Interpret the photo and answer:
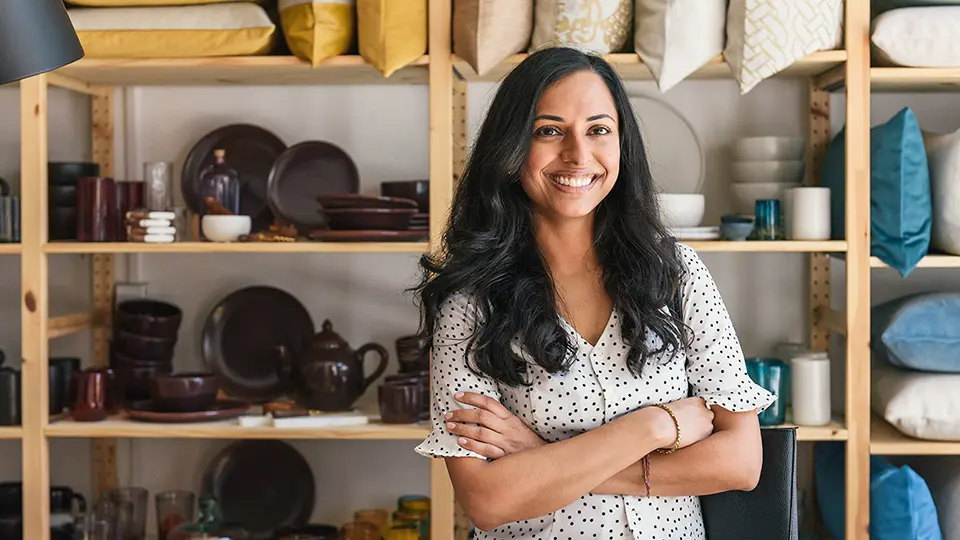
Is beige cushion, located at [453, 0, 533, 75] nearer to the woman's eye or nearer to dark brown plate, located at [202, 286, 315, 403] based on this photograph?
the woman's eye

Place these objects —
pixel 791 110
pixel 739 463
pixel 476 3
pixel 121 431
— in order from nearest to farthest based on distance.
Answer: pixel 739 463 < pixel 476 3 < pixel 121 431 < pixel 791 110

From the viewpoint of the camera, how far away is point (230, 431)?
262cm

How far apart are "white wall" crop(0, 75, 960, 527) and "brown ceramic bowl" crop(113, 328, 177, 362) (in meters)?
0.21

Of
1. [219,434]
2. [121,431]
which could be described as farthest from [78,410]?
[219,434]

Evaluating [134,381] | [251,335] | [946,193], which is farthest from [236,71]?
[946,193]

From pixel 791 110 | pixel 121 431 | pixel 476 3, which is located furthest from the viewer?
pixel 791 110

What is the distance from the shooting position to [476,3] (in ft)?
7.99

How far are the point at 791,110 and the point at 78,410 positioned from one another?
2.03 metres

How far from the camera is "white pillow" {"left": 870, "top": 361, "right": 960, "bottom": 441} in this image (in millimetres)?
2480

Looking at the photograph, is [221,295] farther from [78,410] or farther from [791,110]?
Answer: [791,110]

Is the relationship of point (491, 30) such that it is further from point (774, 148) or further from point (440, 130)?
point (774, 148)

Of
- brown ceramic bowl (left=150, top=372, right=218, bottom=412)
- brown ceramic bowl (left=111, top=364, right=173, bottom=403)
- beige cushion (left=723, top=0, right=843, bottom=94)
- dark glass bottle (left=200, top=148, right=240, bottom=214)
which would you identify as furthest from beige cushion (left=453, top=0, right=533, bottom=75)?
brown ceramic bowl (left=111, top=364, right=173, bottom=403)

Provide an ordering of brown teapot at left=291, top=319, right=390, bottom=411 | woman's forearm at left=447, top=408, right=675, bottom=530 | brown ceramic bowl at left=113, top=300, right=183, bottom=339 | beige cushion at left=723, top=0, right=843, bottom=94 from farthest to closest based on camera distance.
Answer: brown ceramic bowl at left=113, top=300, right=183, bottom=339
brown teapot at left=291, top=319, right=390, bottom=411
beige cushion at left=723, top=0, right=843, bottom=94
woman's forearm at left=447, top=408, right=675, bottom=530

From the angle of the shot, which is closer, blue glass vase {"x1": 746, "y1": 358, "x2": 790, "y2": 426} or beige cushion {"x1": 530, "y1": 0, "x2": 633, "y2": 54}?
beige cushion {"x1": 530, "y1": 0, "x2": 633, "y2": 54}
